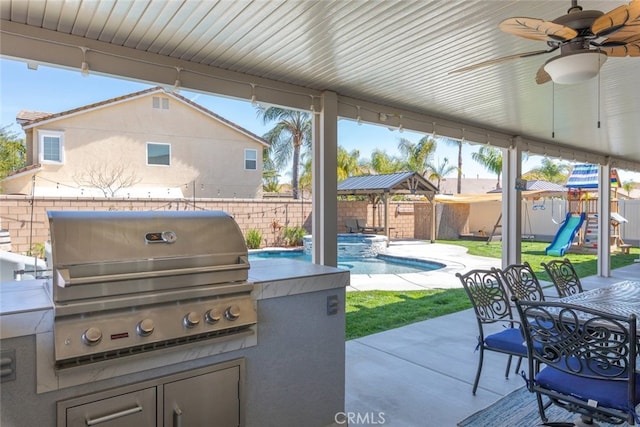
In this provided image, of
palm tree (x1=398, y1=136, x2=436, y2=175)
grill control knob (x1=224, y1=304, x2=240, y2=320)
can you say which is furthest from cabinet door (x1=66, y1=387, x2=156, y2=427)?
palm tree (x1=398, y1=136, x2=436, y2=175)

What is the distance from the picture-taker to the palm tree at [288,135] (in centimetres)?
1656

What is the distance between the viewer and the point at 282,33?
8.85 ft

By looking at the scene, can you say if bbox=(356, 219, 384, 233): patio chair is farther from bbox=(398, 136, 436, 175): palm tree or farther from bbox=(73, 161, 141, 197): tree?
bbox=(398, 136, 436, 175): palm tree

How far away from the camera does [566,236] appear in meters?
11.6

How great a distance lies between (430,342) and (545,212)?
1373 centimetres

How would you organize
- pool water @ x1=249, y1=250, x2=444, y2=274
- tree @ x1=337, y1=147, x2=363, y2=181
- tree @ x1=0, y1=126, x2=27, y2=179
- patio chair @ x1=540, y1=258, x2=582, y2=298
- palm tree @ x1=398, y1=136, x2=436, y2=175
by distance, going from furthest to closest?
palm tree @ x1=398, y1=136, x2=436, y2=175 → tree @ x1=337, y1=147, x2=363, y2=181 → pool water @ x1=249, y1=250, x2=444, y2=274 → tree @ x1=0, y1=126, x2=27, y2=179 → patio chair @ x1=540, y1=258, x2=582, y2=298

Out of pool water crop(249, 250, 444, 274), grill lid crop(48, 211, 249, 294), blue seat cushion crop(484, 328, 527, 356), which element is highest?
grill lid crop(48, 211, 249, 294)

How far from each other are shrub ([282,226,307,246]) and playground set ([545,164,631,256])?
7.01 metres

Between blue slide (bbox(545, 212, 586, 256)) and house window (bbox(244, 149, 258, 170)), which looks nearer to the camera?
blue slide (bbox(545, 212, 586, 256))

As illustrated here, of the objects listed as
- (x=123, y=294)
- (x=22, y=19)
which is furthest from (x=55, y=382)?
(x=22, y=19)

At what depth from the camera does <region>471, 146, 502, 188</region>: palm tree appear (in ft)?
64.1

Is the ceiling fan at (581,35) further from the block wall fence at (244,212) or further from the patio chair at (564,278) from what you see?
the block wall fence at (244,212)

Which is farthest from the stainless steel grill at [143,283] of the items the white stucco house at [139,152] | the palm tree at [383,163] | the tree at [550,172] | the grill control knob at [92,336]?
the tree at [550,172]

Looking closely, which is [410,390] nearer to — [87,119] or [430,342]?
[430,342]
